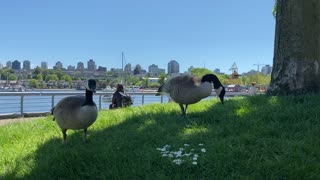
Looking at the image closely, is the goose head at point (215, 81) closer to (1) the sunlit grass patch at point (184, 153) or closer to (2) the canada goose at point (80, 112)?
(2) the canada goose at point (80, 112)

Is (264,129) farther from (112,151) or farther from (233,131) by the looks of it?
(112,151)

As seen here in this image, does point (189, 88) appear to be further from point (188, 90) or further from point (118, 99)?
point (118, 99)

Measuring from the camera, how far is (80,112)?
21.4 ft

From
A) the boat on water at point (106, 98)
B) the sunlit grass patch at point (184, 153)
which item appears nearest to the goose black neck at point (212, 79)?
the sunlit grass patch at point (184, 153)

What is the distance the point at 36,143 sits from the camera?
24.4 ft

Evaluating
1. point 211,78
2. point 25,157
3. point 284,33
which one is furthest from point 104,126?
point 284,33

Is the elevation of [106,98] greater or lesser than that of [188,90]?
lesser

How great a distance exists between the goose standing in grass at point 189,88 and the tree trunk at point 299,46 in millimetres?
1484

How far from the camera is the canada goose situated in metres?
6.53

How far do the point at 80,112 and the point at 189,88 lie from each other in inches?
89.3

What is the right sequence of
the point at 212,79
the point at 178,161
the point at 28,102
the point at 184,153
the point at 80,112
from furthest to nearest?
the point at 28,102 < the point at 212,79 < the point at 80,112 < the point at 184,153 < the point at 178,161

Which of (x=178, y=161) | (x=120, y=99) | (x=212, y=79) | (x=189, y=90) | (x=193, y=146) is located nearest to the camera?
(x=178, y=161)

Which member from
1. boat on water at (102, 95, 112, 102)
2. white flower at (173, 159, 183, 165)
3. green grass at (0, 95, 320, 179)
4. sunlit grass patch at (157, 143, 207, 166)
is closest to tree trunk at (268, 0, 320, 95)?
green grass at (0, 95, 320, 179)

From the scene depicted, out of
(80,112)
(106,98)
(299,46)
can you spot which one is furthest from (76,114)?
(106,98)
